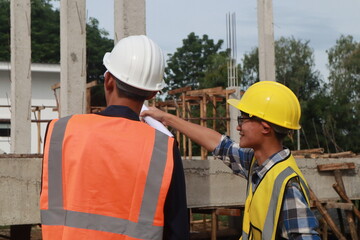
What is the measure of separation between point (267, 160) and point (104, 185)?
108 centimetres

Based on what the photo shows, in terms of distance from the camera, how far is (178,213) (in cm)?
213

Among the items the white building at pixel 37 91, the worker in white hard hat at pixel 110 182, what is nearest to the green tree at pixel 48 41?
the white building at pixel 37 91

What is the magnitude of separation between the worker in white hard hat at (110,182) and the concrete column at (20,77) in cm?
681

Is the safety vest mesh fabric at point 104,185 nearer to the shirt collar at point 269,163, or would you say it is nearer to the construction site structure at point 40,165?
the shirt collar at point 269,163

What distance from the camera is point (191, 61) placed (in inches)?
2283

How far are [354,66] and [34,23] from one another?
90.6ft

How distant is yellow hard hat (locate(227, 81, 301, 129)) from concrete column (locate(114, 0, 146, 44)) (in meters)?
2.81

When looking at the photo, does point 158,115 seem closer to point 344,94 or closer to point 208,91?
point 208,91

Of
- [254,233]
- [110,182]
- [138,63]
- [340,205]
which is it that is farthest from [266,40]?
[110,182]

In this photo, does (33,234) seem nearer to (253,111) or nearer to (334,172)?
(334,172)

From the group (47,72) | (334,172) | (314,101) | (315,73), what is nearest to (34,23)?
(47,72)

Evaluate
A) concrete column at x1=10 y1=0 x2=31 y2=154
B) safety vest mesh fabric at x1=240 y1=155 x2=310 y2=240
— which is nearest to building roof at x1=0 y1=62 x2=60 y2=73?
concrete column at x1=10 y1=0 x2=31 y2=154

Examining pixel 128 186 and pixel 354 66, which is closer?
pixel 128 186

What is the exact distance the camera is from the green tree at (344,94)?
4669 cm
